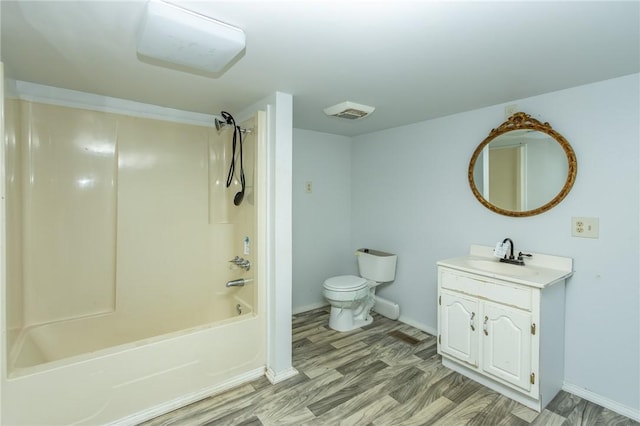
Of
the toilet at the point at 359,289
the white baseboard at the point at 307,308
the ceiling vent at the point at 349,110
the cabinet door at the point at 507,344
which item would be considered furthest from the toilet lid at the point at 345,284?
the ceiling vent at the point at 349,110

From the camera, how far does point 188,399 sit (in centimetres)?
196

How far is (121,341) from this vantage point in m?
2.37

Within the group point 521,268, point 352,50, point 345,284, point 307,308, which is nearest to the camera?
point 352,50

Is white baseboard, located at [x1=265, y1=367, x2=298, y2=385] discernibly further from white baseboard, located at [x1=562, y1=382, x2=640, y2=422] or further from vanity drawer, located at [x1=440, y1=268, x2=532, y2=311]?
white baseboard, located at [x1=562, y1=382, x2=640, y2=422]

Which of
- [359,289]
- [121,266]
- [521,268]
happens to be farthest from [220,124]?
[521,268]

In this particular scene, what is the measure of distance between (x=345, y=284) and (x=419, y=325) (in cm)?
86

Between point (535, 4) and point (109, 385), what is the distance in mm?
2724

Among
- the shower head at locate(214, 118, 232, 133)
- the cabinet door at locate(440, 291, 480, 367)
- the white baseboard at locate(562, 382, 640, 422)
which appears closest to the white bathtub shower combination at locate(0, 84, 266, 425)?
the shower head at locate(214, 118, 232, 133)

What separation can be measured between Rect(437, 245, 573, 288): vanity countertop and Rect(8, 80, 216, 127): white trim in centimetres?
239

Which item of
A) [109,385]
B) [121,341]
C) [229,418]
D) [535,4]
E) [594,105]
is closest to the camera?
[535,4]

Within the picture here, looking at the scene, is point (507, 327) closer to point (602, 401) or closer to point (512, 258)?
point (512, 258)

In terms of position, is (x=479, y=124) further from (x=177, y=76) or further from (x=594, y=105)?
(x=177, y=76)

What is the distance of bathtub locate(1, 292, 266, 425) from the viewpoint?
157 centimetres

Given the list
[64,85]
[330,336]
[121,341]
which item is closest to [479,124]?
[330,336]
